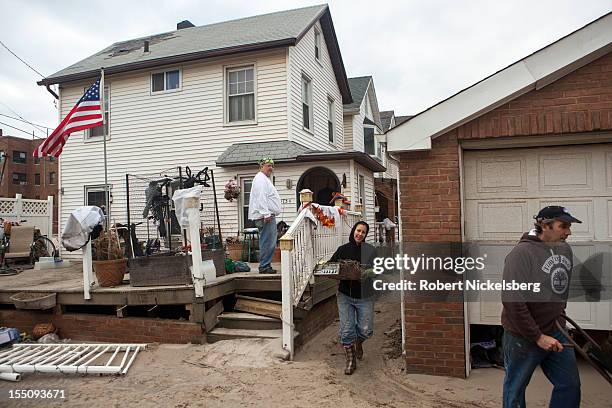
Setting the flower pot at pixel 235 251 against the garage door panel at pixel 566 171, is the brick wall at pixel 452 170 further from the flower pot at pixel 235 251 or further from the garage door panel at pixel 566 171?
the flower pot at pixel 235 251

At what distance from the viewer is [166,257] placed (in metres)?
5.97

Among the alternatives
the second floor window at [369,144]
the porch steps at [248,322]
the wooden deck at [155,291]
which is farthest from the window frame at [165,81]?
the second floor window at [369,144]

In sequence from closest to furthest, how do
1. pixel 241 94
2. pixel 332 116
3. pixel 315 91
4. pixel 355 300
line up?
pixel 355 300, pixel 241 94, pixel 315 91, pixel 332 116

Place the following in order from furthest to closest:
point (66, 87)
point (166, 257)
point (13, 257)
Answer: point (66, 87) → point (13, 257) → point (166, 257)

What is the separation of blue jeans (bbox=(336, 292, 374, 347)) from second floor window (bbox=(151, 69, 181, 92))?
9.17m

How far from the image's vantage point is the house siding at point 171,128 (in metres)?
11.2

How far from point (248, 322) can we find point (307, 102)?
8.05m

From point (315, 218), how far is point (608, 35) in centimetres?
389

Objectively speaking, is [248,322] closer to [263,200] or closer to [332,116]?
[263,200]

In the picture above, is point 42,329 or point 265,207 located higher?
point 265,207

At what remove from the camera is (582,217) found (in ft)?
14.6

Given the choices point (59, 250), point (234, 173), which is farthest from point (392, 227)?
point (59, 250)

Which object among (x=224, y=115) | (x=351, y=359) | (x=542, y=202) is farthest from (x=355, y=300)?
(x=224, y=115)

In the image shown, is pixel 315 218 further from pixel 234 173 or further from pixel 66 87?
pixel 66 87
